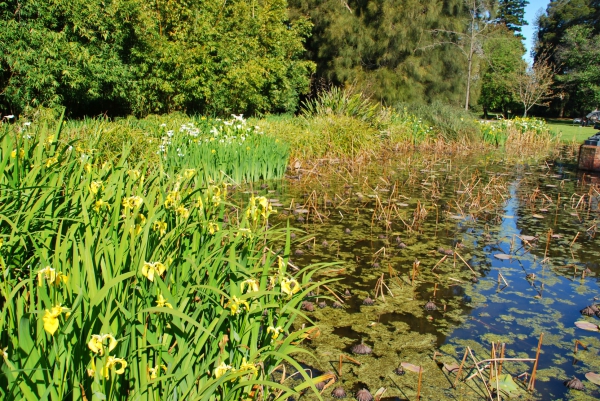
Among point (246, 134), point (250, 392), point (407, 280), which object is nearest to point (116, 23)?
point (246, 134)

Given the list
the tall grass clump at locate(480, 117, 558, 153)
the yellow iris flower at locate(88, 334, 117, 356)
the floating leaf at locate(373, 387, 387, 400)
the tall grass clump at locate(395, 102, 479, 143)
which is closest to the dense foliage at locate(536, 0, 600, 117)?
the tall grass clump at locate(480, 117, 558, 153)

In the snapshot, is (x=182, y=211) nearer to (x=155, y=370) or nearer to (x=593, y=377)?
(x=155, y=370)

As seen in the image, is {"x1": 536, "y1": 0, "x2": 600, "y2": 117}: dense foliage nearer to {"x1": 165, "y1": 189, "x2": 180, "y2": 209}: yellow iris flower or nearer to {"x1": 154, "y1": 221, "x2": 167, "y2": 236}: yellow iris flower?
{"x1": 165, "y1": 189, "x2": 180, "y2": 209}: yellow iris flower

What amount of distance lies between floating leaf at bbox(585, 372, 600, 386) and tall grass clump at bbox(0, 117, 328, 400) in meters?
1.75

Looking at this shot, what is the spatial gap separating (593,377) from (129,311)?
2524 millimetres

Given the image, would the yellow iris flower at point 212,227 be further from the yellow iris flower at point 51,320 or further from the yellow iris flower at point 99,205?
the yellow iris flower at point 51,320

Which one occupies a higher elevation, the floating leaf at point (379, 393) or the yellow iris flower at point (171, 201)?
the yellow iris flower at point (171, 201)

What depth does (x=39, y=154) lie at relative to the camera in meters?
3.15

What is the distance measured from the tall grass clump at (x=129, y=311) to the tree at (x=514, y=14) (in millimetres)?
66443

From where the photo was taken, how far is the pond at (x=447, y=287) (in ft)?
9.67

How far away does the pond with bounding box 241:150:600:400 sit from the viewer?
9.67ft

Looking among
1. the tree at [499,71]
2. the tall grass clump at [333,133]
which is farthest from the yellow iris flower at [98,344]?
the tree at [499,71]

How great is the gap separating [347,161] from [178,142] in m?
4.22

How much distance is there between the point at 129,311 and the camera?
2.01m
